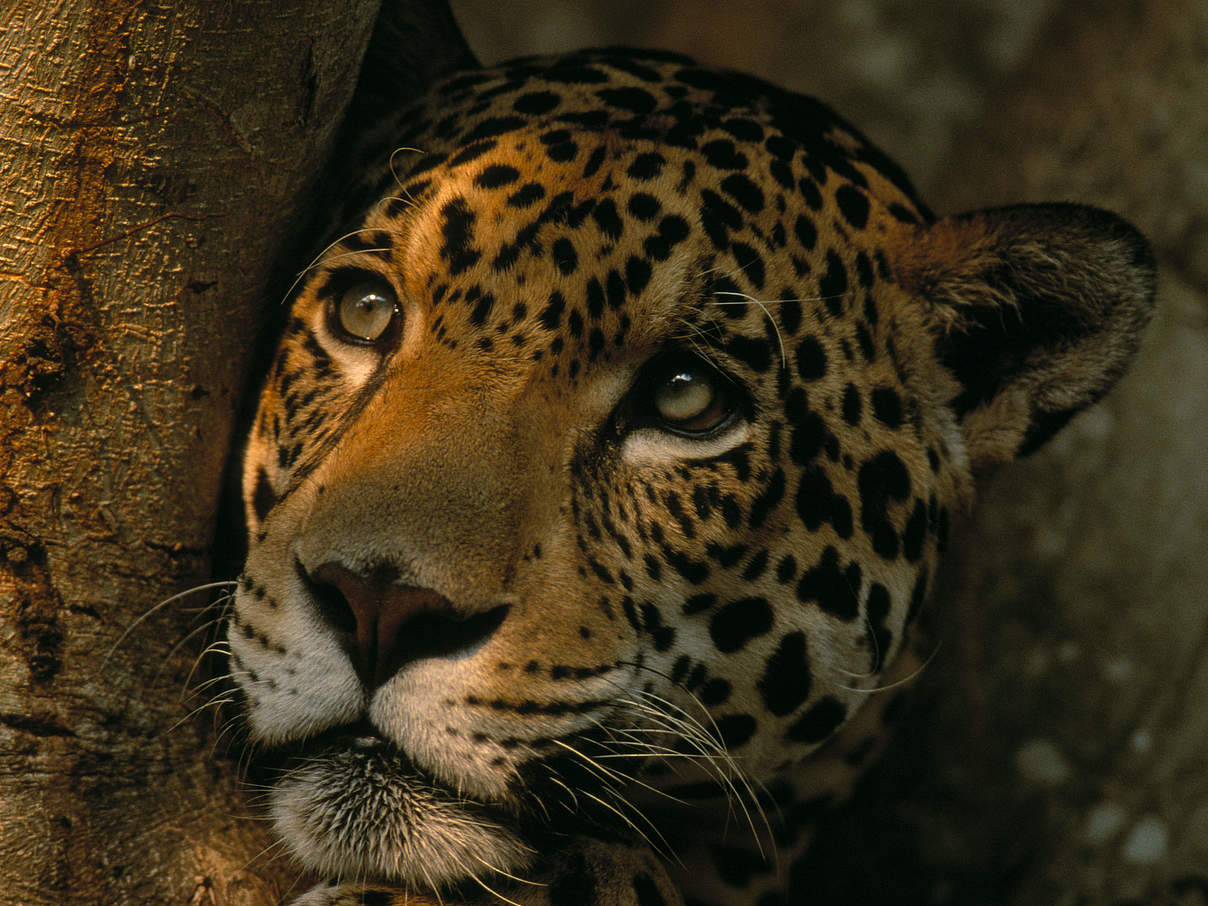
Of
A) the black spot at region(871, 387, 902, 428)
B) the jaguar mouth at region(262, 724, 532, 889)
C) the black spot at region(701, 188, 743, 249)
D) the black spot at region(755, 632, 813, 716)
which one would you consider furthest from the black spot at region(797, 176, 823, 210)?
the jaguar mouth at region(262, 724, 532, 889)

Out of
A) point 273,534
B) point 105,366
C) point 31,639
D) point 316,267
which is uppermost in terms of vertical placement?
point 316,267

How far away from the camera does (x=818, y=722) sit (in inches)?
115

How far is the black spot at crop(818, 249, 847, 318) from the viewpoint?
2799 mm

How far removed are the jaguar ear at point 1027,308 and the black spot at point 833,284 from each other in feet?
0.74

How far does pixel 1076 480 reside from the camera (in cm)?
442

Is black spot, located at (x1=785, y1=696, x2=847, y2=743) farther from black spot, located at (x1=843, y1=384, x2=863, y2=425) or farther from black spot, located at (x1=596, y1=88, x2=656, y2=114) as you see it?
black spot, located at (x1=596, y1=88, x2=656, y2=114)

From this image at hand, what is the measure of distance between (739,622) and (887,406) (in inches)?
25.5

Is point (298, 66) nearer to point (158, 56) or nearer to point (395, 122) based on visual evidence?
point (158, 56)

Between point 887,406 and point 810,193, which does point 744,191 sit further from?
point 887,406

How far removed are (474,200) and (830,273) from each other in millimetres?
842

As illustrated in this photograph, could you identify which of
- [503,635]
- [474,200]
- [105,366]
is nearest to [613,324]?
[474,200]

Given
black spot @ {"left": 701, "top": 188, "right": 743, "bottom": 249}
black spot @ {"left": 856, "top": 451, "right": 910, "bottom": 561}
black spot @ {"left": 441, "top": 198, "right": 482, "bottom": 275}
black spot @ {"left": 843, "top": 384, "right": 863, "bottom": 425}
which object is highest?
black spot @ {"left": 701, "top": 188, "right": 743, "bottom": 249}

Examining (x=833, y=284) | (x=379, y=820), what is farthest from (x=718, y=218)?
(x=379, y=820)

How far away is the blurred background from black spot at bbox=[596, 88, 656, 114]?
77.6 inches
